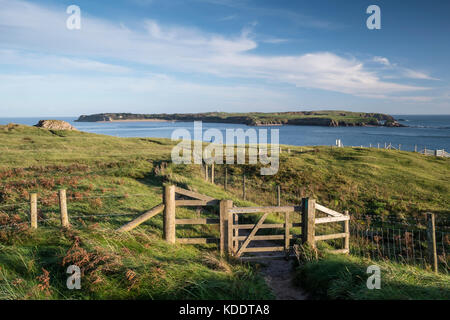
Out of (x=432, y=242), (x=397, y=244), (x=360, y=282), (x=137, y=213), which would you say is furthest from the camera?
(x=397, y=244)

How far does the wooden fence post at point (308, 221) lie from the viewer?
411 inches

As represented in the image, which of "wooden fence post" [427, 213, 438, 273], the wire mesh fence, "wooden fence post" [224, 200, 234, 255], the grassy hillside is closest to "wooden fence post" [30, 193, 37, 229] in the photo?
the grassy hillside

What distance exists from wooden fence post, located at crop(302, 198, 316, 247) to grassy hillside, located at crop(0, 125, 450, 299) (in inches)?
94.2

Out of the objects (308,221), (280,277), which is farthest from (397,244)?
(280,277)

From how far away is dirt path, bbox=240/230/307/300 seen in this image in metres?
8.23

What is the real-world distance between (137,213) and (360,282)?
9.27 meters

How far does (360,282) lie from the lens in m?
7.25

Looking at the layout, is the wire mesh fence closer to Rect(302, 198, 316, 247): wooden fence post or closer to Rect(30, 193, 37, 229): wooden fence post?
Rect(302, 198, 316, 247): wooden fence post

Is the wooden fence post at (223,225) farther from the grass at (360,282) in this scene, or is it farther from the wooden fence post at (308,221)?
the wooden fence post at (308,221)

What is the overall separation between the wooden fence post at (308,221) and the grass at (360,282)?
1.36 metres

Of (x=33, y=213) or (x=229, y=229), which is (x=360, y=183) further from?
(x=33, y=213)

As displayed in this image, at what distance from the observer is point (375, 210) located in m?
23.5

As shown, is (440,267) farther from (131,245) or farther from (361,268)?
(131,245)
